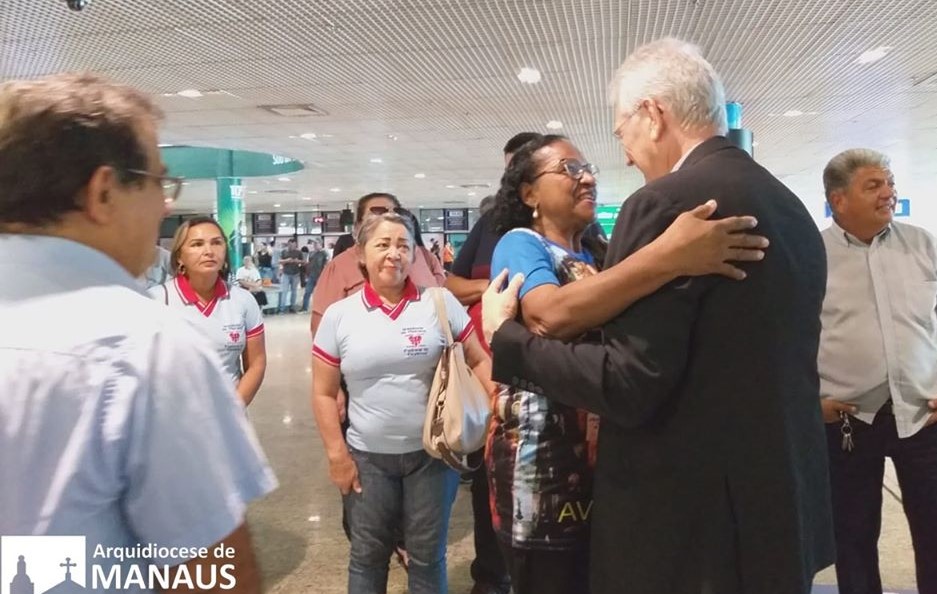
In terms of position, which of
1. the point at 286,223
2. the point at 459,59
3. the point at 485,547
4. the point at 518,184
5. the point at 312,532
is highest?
the point at 459,59

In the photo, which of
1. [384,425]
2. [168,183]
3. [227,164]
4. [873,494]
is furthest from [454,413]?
[227,164]

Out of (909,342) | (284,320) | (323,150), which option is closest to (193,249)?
(909,342)

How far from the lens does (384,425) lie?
2119 mm

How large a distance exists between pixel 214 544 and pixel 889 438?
6.74ft

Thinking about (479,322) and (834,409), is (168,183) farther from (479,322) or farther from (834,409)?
(834,409)

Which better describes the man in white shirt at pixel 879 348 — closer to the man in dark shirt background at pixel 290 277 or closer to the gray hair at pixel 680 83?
the gray hair at pixel 680 83

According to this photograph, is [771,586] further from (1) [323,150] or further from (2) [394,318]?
(1) [323,150]

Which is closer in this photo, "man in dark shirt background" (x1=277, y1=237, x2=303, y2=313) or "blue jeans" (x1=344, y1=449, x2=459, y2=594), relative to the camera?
"blue jeans" (x1=344, y1=449, x2=459, y2=594)

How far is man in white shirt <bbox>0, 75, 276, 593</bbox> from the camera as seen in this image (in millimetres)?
742

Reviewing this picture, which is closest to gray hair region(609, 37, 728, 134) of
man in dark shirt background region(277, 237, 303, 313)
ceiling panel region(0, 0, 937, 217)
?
ceiling panel region(0, 0, 937, 217)

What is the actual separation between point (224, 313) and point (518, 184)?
1.55 metres

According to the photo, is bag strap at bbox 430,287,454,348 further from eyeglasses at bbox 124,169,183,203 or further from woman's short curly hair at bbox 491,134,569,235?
eyeglasses at bbox 124,169,183,203

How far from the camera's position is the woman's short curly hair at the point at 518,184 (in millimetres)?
1628

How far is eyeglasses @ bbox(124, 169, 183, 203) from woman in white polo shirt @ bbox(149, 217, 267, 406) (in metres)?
1.75
